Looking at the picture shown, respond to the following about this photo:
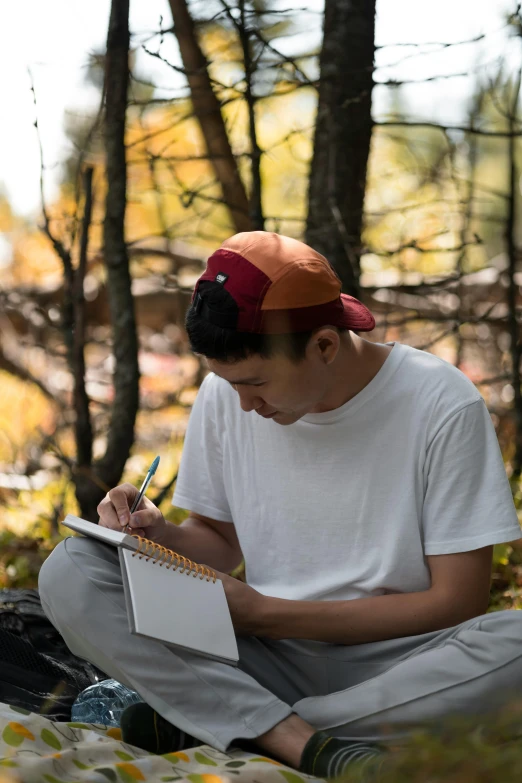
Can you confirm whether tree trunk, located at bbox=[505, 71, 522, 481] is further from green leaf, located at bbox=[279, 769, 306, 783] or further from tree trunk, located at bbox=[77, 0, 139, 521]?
green leaf, located at bbox=[279, 769, 306, 783]

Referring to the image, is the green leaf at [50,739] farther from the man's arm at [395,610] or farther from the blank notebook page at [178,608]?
the man's arm at [395,610]

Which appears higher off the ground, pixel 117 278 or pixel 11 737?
pixel 117 278

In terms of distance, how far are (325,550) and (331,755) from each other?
0.52 meters

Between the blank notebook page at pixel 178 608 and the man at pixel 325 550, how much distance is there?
5 centimetres

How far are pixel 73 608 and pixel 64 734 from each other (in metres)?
0.25

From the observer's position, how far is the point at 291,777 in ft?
5.44

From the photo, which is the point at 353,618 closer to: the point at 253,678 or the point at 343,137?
the point at 253,678

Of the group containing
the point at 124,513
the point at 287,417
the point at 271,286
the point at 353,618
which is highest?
the point at 271,286

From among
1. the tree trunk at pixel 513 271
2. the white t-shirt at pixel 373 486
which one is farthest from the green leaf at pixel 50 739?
the tree trunk at pixel 513 271

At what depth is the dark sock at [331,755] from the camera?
66.8 inches

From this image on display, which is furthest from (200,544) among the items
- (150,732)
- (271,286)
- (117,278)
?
(117,278)

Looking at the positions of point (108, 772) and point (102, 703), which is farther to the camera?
point (102, 703)

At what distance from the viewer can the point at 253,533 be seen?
7.40 ft

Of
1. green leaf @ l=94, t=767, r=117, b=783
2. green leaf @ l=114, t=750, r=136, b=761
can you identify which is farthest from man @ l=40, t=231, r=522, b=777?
green leaf @ l=94, t=767, r=117, b=783
